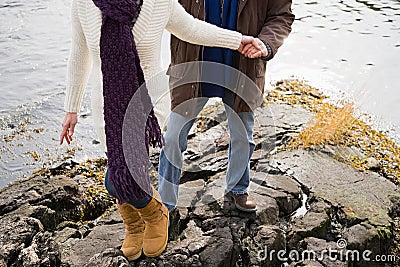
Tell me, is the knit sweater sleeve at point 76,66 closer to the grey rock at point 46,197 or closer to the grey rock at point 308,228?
the grey rock at point 46,197

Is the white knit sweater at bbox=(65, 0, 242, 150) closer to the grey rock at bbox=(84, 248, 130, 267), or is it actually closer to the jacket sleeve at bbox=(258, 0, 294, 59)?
the jacket sleeve at bbox=(258, 0, 294, 59)

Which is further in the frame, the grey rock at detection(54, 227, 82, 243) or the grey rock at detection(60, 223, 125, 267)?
the grey rock at detection(54, 227, 82, 243)

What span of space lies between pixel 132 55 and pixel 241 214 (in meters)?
1.15

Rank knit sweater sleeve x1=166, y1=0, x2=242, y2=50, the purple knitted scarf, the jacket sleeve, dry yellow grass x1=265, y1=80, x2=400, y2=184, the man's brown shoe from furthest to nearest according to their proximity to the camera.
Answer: dry yellow grass x1=265, y1=80, x2=400, y2=184 < the man's brown shoe < the jacket sleeve < knit sweater sleeve x1=166, y1=0, x2=242, y2=50 < the purple knitted scarf

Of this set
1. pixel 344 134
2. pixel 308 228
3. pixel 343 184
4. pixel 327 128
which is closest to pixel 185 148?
pixel 308 228

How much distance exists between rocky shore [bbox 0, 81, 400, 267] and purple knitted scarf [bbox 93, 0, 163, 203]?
48cm

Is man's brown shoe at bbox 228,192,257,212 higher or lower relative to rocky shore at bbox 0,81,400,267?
higher

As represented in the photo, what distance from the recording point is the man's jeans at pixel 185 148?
216cm

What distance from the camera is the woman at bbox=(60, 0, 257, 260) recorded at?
1612mm

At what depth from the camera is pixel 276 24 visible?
2.11m

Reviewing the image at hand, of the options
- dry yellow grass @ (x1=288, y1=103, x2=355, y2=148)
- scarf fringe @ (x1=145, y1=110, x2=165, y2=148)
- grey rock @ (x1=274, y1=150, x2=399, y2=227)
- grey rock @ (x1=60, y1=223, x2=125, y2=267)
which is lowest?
grey rock @ (x1=60, y1=223, x2=125, y2=267)

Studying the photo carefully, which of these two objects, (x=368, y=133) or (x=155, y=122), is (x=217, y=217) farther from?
(x=368, y=133)

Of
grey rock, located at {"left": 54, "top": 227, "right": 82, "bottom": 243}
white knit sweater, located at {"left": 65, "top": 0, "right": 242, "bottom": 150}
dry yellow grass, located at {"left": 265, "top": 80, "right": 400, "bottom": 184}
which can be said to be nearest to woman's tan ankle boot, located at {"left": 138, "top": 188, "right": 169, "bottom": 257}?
white knit sweater, located at {"left": 65, "top": 0, "right": 242, "bottom": 150}

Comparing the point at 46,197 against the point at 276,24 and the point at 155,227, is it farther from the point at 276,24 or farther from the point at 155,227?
the point at 276,24
